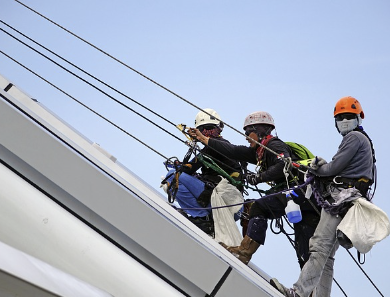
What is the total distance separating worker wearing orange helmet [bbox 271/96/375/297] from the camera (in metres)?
5.93

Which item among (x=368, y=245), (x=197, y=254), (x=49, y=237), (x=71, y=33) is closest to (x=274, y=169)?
(x=368, y=245)

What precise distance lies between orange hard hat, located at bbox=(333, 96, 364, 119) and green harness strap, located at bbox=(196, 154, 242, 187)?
6.05 ft

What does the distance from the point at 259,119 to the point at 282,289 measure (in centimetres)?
236

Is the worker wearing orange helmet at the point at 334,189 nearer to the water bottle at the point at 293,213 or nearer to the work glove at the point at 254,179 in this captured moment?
the water bottle at the point at 293,213

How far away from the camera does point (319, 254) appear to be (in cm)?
597

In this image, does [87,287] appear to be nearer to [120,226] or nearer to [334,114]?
[120,226]

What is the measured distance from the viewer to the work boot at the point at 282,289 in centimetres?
561

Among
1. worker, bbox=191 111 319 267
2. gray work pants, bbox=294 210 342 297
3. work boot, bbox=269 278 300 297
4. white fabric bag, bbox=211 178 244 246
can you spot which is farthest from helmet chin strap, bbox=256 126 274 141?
work boot, bbox=269 278 300 297

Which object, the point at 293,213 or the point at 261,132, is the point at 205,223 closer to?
the point at 261,132

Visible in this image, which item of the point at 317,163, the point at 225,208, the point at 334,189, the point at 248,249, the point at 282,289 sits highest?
the point at 317,163

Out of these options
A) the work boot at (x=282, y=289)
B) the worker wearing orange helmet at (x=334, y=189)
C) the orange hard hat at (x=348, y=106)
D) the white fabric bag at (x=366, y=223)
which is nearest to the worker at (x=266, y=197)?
the worker wearing orange helmet at (x=334, y=189)

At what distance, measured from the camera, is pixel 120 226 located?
325 centimetres

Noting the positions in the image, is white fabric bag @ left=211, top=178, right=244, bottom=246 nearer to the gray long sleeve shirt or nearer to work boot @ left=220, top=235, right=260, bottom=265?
work boot @ left=220, top=235, right=260, bottom=265

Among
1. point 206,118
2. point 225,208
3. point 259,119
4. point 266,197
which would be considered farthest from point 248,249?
point 206,118
